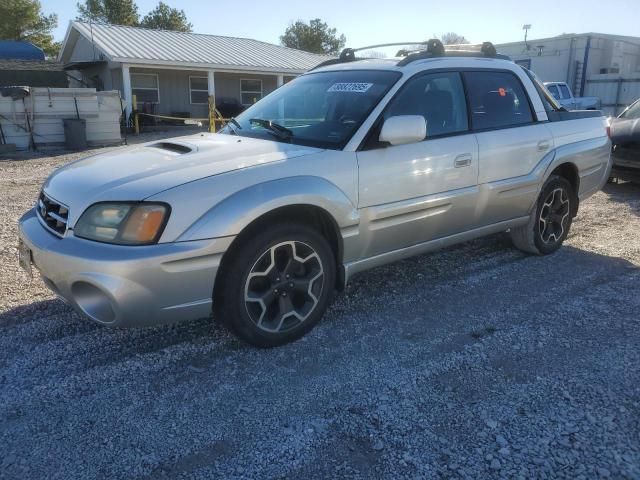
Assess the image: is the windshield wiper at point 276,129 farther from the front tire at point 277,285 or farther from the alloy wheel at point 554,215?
the alloy wheel at point 554,215

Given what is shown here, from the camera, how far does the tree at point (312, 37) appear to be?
52.7 meters

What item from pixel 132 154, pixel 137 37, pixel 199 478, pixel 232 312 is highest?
pixel 137 37

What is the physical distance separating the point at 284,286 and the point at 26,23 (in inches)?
1687

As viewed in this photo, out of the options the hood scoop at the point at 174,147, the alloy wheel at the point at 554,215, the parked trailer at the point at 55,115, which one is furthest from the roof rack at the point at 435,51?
the parked trailer at the point at 55,115

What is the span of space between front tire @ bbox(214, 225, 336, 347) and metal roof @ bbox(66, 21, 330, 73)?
1855 cm

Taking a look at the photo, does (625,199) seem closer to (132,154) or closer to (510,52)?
(132,154)

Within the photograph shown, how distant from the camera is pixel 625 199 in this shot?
→ 800 centimetres


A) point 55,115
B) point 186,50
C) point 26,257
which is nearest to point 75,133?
point 55,115

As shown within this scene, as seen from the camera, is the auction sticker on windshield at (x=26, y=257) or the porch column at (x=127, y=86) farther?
the porch column at (x=127, y=86)

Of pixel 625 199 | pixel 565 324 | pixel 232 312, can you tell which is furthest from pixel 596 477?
pixel 625 199

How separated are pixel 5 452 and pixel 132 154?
1.97 m

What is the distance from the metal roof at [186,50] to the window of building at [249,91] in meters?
1.40

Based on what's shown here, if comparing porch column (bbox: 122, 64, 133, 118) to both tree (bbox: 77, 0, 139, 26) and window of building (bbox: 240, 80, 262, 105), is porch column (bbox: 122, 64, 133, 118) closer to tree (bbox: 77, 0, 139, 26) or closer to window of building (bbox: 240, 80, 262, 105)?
window of building (bbox: 240, 80, 262, 105)

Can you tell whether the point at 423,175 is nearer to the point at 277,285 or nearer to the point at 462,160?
the point at 462,160
